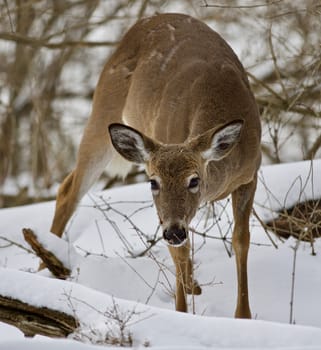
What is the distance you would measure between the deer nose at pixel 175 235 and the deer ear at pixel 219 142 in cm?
68

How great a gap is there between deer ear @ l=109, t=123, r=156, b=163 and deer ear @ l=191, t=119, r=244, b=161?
1.01ft

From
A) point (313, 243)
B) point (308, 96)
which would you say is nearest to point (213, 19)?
point (308, 96)

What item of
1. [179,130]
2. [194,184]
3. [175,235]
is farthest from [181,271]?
[179,130]

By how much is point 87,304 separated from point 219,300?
74.9 inches

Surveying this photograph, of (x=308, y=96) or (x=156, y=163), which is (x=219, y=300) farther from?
(x=308, y=96)

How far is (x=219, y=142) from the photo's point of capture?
5875 millimetres

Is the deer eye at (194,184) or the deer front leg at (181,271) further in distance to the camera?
the deer front leg at (181,271)

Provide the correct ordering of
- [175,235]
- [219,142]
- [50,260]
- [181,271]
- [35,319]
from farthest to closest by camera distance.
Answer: [50,260] < [181,271] < [219,142] < [175,235] < [35,319]

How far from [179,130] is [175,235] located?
4.38 ft

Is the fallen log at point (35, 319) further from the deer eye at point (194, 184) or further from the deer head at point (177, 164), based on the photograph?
the deer eye at point (194, 184)

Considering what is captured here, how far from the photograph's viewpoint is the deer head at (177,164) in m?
5.50

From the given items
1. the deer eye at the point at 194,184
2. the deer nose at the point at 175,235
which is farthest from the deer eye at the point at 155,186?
the deer nose at the point at 175,235

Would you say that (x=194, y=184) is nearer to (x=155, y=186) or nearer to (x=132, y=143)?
(x=155, y=186)

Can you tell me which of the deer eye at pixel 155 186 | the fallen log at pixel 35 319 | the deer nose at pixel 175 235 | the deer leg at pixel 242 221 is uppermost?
the deer leg at pixel 242 221
